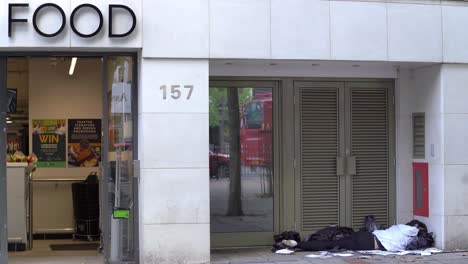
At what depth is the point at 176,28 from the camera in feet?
28.3

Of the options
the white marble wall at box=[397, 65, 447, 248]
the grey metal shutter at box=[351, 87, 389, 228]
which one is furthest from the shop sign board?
the white marble wall at box=[397, 65, 447, 248]

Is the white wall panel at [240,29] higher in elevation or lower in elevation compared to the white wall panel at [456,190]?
higher

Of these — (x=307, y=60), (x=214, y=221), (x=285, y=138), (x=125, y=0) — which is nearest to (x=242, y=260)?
(x=214, y=221)

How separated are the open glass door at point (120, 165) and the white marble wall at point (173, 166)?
0.32m

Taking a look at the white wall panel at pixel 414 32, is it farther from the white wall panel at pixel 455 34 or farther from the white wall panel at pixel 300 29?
the white wall panel at pixel 300 29

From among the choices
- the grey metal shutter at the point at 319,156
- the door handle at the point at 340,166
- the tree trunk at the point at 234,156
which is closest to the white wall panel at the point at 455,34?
the grey metal shutter at the point at 319,156

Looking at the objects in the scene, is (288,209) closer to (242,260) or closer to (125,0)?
(242,260)

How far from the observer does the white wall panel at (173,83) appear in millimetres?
8562

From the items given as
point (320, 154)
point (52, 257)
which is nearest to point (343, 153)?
point (320, 154)

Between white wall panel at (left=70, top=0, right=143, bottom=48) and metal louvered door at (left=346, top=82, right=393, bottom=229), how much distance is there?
361 cm

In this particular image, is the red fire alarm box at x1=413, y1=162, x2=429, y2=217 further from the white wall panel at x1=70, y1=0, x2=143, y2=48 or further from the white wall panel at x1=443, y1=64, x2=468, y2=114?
the white wall panel at x1=70, y1=0, x2=143, y2=48

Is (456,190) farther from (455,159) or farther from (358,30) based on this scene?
(358,30)

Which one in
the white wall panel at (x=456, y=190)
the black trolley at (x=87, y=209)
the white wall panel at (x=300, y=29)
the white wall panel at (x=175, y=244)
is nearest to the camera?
the white wall panel at (x=175, y=244)

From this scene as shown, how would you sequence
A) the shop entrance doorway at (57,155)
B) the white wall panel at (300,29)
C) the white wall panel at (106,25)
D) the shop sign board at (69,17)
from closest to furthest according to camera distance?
the shop sign board at (69,17), the white wall panel at (106,25), the white wall panel at (300,29), the shop entrance doorway at (57,155)
